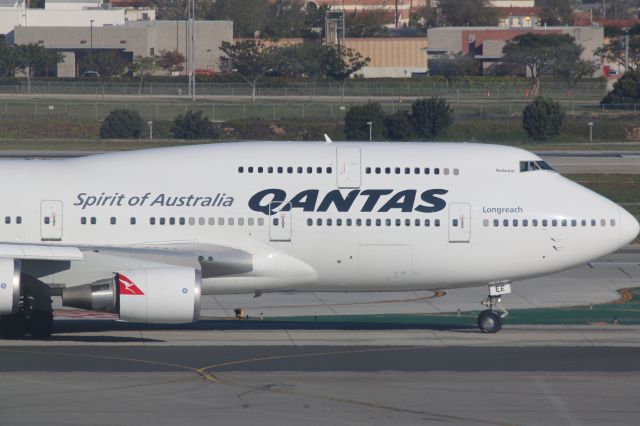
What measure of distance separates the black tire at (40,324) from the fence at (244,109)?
59.9m

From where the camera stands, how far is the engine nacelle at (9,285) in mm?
26734

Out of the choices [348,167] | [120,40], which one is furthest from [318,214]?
[120,40]

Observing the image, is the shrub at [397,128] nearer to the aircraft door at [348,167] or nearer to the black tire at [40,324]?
the aircraft door at [348,167]

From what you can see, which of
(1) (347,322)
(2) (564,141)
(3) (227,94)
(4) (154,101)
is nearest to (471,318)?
(1) (347,322)

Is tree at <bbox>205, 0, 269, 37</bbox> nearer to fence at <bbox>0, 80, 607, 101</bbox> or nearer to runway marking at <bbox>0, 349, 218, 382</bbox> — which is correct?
fence at <bbox>0, 80, 607, 101</bbox>

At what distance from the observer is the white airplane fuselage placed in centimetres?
2855

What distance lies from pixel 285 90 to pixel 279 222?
88.7m

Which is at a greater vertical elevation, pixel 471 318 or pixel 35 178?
pixel 35 178

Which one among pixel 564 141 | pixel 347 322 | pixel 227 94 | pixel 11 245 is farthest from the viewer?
pixel 227 94

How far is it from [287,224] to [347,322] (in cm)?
491

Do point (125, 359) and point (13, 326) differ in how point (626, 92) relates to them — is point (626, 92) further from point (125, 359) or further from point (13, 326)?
point (125, 359)
